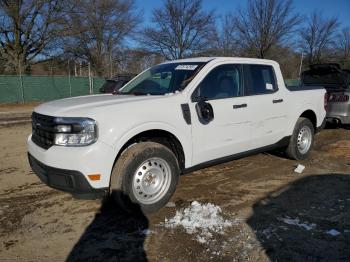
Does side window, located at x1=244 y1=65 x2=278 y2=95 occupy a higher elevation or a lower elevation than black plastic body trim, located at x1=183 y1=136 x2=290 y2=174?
higher

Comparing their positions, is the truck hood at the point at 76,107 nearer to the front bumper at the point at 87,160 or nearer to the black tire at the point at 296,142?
the front bumper at the point at 87,160

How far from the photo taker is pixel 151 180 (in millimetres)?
4312

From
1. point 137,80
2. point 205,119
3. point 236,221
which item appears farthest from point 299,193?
Result: point 137,80

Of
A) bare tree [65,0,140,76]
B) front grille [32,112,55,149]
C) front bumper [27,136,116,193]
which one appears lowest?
front bumper [27,136,116,193]

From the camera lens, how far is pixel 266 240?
357 centimetres

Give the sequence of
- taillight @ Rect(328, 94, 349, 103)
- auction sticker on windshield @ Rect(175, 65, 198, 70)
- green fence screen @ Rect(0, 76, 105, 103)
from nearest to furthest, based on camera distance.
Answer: auction sticker on windshield @ Rect(175, 65, 198, 70) < taillight @ Rect(328, 94, 349, 103) < green fence screen @ Rect(0, 76, 105, 103)

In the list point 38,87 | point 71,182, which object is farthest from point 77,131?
point 38,87

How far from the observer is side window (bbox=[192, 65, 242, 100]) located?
15.5 feet

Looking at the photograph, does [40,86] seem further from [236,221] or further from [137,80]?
[236,221]

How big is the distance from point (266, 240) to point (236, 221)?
510 mm

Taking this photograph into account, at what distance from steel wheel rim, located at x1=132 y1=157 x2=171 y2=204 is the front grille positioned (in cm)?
104

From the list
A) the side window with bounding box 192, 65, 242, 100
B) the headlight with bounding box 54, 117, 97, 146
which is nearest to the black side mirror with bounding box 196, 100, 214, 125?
the side window with bounding box 192, 65, 242, 100

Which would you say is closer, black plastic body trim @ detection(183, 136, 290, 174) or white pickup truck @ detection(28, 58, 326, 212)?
white pickup truck @ detection(28, 58, 326, 212)

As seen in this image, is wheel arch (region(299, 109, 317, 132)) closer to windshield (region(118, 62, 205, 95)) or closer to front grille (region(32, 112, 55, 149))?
windshield (region(118, 62, 205, 95))
